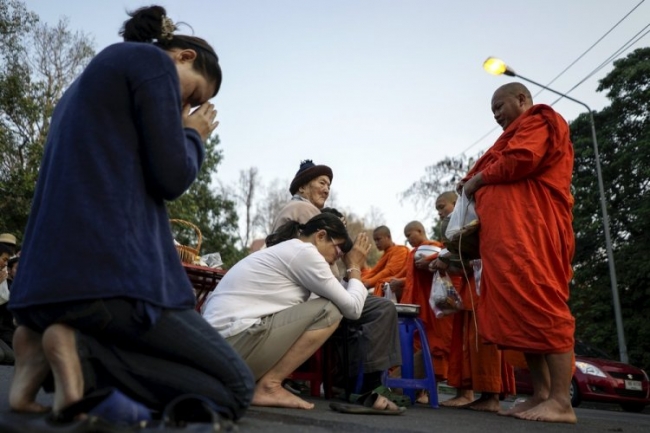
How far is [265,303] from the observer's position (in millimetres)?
3752

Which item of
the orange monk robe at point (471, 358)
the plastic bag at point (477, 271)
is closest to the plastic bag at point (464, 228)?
the plastic bag at point (477, 271)

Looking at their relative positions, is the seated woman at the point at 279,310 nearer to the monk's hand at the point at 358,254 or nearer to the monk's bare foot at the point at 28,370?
the monk's hand at the point at 358,254

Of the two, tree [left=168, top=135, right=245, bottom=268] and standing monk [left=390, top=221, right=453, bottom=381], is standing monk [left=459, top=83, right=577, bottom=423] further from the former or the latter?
tree [left=168, top=135, right=245, bottom=268]

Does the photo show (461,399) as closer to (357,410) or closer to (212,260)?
(357,410)

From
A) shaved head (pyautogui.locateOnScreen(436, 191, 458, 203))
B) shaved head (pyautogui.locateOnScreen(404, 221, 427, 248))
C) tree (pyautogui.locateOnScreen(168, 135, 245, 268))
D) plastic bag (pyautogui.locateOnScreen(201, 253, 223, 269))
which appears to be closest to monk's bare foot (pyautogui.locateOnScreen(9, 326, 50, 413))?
plastic bag (pyautogui.locateOnScreen(201, 253, 223, 269))

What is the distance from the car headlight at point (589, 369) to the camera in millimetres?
11430

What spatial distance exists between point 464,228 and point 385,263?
12.6ft

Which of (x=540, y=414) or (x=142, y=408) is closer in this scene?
(x=142, y=408)

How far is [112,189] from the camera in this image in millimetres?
2074

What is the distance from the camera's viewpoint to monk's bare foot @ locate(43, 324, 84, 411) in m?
2.03

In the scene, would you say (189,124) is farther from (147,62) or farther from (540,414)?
(540,414)

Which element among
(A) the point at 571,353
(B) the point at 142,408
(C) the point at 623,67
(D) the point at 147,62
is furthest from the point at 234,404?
(C) the point at 623,67

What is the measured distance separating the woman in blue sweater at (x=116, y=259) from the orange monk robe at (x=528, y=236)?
1927 mm

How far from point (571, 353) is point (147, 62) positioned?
9.24 feet
